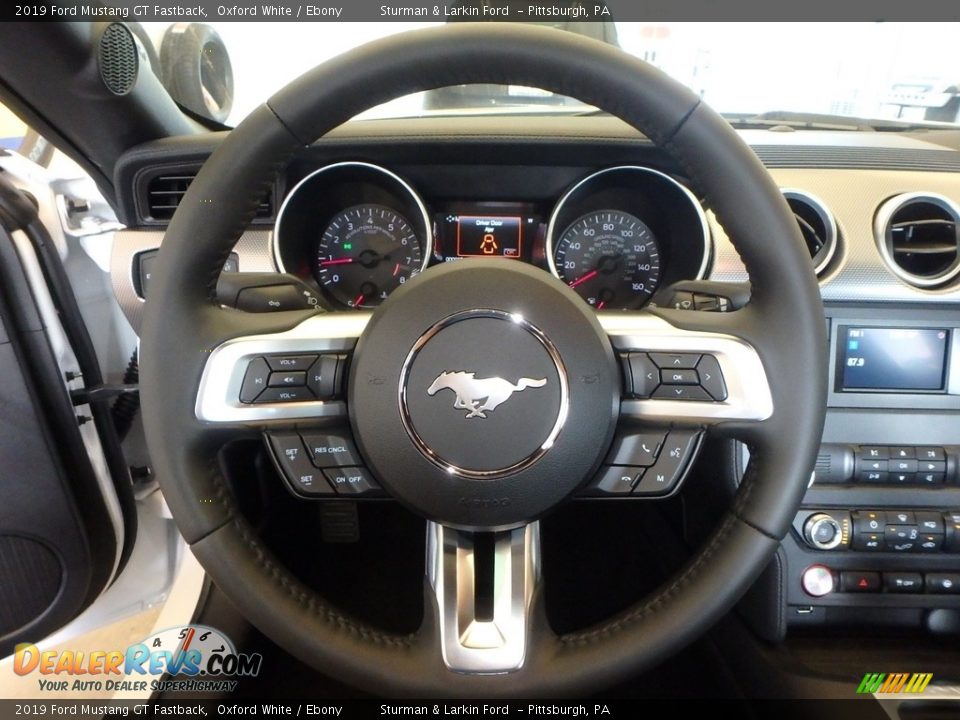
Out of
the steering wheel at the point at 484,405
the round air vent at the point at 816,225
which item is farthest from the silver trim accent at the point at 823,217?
the steering wheel at the point at 484,405

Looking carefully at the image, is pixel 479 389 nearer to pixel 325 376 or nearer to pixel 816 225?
pixel 325 376

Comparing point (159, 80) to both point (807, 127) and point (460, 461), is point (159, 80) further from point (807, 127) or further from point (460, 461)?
point (807, 127)

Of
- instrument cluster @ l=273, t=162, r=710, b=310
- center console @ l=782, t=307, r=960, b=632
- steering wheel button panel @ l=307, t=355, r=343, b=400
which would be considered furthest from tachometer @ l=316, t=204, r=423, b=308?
center console @ l=782, t=307, r=960, b=632

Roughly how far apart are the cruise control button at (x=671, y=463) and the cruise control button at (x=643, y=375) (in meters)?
0.06

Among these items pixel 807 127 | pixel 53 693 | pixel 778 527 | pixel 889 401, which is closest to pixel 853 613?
pixel 889 401

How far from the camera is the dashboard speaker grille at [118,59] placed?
1.12 m

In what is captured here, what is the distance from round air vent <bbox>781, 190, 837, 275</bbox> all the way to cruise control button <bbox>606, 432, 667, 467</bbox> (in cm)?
54

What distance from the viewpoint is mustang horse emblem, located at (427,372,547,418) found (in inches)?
28.6

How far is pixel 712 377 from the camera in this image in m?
0.75

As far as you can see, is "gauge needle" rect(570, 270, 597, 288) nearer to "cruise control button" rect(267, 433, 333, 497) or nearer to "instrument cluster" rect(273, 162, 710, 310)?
"instrument cluster" rect(273, 162, 710, 310)

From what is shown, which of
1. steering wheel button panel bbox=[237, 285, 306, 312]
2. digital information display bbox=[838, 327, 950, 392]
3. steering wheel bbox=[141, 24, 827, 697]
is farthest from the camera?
digital information display bbox=[838, 327, 950, 392]

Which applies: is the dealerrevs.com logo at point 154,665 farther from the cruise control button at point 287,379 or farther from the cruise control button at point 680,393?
the cruise control button at point 680,393

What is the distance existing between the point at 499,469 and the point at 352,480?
17cm

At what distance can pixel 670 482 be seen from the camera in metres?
0.78
